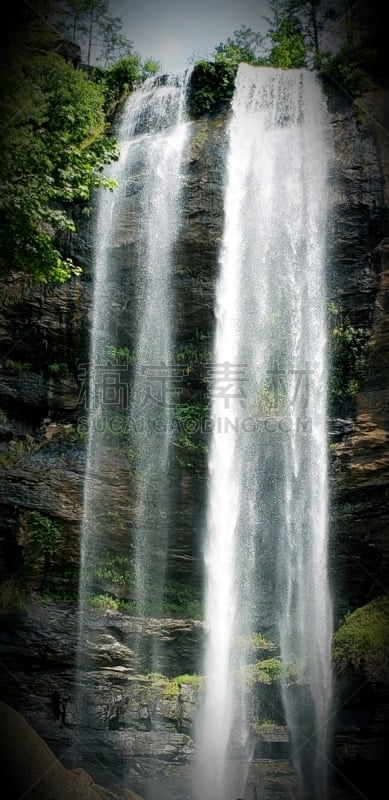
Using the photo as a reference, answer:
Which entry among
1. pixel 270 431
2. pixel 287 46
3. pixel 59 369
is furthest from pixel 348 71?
pixel 59 369

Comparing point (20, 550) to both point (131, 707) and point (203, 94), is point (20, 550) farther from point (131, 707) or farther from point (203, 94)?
point (203, 94)

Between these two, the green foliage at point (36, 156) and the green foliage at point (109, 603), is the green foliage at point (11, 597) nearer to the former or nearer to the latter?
the green foliage at point (109, 603)

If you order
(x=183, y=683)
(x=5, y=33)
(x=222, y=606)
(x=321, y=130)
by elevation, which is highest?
(x=321, y=130)

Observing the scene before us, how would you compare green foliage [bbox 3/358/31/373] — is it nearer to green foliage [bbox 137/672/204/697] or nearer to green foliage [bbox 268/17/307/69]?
green foliage [bbox 137/672/204/697]

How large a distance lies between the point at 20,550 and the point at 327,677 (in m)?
5.56

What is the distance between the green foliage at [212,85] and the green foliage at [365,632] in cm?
1083

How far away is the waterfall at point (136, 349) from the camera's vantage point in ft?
38.3

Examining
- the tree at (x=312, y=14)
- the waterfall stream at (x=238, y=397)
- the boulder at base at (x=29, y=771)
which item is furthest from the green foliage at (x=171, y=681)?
the tree at (x=312, y=14)

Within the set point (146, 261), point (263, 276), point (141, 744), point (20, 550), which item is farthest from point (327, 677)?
point (146, 261)

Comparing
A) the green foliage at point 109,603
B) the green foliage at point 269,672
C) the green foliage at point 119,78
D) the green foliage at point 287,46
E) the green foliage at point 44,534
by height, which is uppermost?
the green foliage at point 287,46

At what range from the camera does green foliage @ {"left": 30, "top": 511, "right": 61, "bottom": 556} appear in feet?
36.5

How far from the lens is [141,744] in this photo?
936 cm

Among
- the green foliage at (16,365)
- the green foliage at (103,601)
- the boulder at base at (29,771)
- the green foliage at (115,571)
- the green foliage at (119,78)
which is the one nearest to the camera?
the boulder at base at (29,771)

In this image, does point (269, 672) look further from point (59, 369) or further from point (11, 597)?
point (59, 369)
